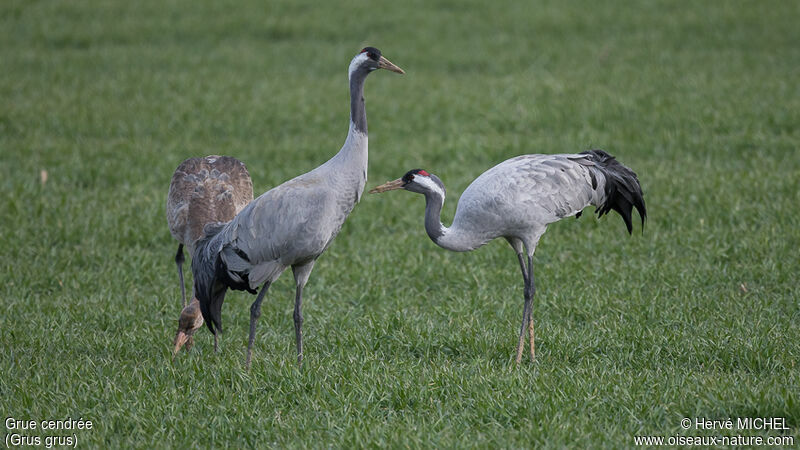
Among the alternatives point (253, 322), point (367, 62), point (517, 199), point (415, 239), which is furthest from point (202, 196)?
point (517, 199)

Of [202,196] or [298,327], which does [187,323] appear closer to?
[298,327]

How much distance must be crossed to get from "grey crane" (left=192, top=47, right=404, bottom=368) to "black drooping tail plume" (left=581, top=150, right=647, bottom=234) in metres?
1.70

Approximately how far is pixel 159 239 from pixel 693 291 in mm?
4711

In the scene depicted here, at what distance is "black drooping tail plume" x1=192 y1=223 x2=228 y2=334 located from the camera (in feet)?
17.5

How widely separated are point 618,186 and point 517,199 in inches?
37.0

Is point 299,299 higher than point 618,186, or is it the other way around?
point 618,186

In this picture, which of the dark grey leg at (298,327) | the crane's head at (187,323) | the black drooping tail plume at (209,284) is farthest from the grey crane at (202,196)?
the dark grey leg at (298,327)

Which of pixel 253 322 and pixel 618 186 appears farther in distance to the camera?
pixel 618 186

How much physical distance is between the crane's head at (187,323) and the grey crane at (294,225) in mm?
189

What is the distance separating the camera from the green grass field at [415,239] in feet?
15.3

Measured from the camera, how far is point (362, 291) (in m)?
6.70

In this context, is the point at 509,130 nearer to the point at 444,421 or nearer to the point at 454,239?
the point at 454,239

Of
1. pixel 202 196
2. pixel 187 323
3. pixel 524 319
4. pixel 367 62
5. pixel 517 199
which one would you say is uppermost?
pixel 367 62

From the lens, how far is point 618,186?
588 cm
